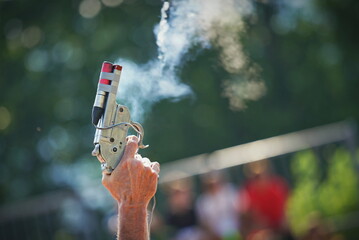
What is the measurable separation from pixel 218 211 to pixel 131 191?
14.6 ft

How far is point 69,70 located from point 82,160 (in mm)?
2339

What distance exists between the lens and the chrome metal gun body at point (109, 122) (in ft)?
9.54

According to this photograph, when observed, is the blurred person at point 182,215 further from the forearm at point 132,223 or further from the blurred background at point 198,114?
the forearm at point 132,223

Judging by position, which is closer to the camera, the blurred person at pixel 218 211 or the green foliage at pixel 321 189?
the blurred person at pixel 218 211

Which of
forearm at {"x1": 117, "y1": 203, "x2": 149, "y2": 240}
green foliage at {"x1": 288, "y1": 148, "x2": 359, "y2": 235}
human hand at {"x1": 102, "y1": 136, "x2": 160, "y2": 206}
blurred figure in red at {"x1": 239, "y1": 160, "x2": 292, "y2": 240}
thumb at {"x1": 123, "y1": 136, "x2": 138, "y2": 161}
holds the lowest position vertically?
forearm at {"x1": 117, "y1": 203, "x2": 149, "y2": 240}

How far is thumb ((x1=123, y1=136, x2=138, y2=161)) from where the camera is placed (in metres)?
2.95

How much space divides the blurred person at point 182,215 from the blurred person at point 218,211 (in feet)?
0.39

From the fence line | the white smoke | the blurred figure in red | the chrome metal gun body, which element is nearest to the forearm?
the chrome metal gun body

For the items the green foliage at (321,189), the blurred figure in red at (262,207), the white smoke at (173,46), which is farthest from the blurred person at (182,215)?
the white smoke at (173,46)

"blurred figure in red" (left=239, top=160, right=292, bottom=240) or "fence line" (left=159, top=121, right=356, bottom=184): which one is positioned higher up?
"fence line" (left=159, top=121, right=356, bottom=184)

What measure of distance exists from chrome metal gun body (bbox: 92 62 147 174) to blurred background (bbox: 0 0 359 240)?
80 centimetres

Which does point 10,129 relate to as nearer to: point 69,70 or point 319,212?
point 69,70

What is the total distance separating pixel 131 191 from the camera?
2.94 m

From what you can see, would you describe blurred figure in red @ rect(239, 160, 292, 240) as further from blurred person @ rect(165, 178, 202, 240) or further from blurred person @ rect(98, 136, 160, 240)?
blurred person @ rect(98, 136, 160, 240)
